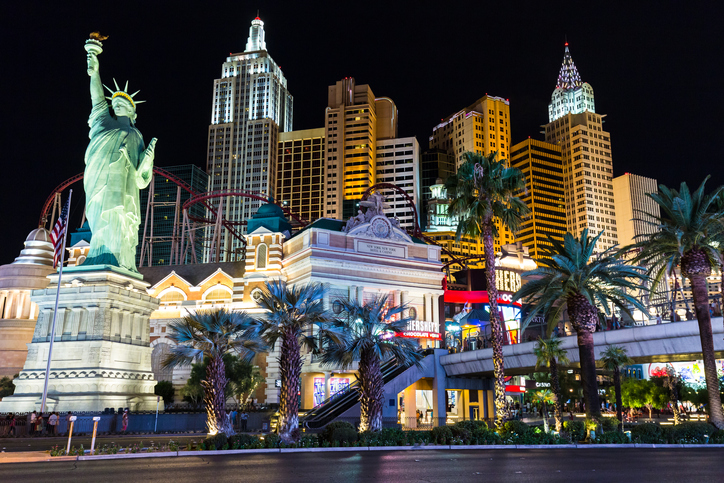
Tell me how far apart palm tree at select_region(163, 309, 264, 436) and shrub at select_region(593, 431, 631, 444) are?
665 inches

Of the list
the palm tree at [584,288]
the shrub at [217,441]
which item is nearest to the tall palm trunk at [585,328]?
the palm tree at [584,288]

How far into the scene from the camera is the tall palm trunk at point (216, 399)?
29109 millimetres

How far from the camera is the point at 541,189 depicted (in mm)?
188500

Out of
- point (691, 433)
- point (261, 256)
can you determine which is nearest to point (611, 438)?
point (691, 433)

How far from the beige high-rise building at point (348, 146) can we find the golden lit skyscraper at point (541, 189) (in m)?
49.7

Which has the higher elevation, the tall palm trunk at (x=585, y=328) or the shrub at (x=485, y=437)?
the tall palm trunk at (x=585, y=328)

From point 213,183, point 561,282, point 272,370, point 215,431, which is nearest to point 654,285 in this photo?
point 561,282

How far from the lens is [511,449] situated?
88.4 feet

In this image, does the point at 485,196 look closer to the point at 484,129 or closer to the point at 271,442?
the point at 271,442

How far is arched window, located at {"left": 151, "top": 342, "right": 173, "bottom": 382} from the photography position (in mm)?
60787

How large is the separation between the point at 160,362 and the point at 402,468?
4770 centimetres

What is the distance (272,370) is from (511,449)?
3497cm

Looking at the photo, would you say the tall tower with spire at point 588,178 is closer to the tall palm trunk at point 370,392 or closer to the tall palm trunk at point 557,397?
the tall palm trunk at point 557,397

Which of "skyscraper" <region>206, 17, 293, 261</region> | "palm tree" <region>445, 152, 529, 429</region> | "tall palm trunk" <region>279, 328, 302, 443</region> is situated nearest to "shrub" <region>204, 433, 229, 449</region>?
"tall palm trunk" <region>279, 328, 302, 443</region>
